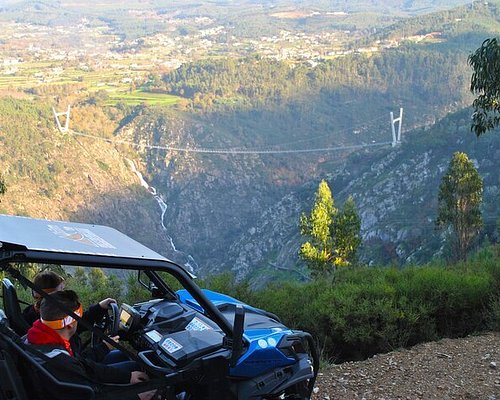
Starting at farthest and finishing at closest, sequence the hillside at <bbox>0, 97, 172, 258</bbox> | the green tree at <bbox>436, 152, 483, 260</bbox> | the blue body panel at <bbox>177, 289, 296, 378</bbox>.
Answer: the hillside at <bbox>0, 97, 172, 258</bbox>
the green tree at <bbox>436, 152, 483, 260</bbox>
the blue body panel at <bbox>177, 289, 296, 378</bbox>

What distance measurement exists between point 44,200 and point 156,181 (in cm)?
2224

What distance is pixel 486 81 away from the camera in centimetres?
876

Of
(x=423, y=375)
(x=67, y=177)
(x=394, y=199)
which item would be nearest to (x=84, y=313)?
(x=423, y=375)

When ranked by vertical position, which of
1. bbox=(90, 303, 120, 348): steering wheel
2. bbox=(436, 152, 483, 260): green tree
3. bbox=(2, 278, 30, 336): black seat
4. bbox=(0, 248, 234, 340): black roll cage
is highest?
bbox=(0, 248, 234, 340): black roll cage

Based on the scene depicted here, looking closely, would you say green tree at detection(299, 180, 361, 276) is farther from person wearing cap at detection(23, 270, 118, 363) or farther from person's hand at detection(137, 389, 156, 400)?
person's hand at detection(137, 389, 156, 400)

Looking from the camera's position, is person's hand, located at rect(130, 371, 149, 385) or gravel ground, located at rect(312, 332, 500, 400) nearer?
person's hand, located at rect(130, 371, 149, 385)

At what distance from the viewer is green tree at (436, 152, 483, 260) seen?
22.3 m

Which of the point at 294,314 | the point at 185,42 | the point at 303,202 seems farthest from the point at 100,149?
the point at 185,42

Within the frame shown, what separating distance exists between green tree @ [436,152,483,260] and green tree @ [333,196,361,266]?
3.47m

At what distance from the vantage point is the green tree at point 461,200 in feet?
73.0

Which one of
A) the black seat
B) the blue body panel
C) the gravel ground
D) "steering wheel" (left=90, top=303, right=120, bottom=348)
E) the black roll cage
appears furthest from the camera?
the gravel ground

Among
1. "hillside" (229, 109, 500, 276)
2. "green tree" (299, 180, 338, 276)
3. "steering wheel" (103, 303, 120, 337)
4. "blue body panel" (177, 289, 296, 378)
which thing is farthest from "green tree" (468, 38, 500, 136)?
"hillside" (229, 109, 500, 276)

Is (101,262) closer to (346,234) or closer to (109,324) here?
(109,324)

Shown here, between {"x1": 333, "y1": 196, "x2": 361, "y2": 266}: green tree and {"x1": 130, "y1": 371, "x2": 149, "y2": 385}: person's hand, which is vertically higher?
{"x1": 130, "y1": 371, "x2": 149, "y2": 385}: person's hand
